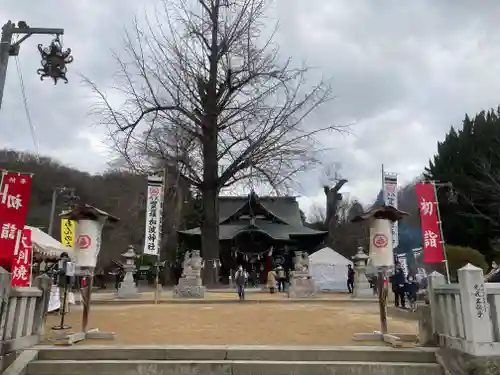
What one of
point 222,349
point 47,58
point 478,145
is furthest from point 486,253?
point 47,58

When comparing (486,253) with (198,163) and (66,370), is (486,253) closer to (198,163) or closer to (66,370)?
(198,163)

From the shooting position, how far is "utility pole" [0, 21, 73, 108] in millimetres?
7766

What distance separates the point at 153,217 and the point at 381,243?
438 inches

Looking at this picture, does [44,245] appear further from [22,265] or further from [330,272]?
[330,272]

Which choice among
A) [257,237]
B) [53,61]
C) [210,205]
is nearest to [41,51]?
[53,61]

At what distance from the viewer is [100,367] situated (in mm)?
6199

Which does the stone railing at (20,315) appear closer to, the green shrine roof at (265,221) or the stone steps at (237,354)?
the stone steps at (237,354)

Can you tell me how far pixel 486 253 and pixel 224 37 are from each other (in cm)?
2123

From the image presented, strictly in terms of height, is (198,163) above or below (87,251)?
above

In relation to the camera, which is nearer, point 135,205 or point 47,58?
point 47,58

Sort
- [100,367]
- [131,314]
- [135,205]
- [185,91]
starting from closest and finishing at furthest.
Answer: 1. [100,367]
2. [131,314]
3. [185,91]
4. [135,205]

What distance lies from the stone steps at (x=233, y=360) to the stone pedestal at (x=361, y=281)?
480 inches

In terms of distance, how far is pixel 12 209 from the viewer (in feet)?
30.1

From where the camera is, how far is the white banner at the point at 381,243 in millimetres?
8094
